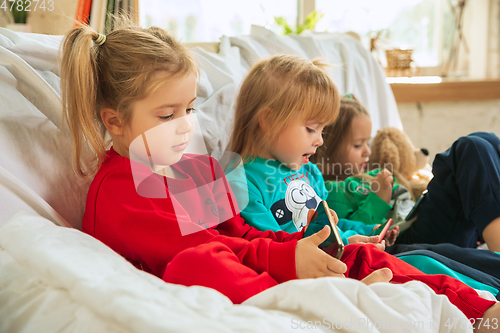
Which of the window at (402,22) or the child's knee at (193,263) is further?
the window at (402,22)

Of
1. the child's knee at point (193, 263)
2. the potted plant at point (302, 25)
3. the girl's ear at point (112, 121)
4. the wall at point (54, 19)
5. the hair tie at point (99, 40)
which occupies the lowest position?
the child's knee at point (193, 263)

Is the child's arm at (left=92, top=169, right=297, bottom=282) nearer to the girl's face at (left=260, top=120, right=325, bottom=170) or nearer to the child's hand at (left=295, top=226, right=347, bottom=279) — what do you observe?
the child's hand at (left=295, top=226, right=347, bottom=279)

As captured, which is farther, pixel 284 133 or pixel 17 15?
pixel 17 15

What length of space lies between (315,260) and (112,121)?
0.43m

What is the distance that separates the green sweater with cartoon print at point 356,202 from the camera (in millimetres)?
1084

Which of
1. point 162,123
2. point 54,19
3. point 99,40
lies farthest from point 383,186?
point 54,19

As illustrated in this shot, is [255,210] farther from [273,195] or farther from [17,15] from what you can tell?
[17,15]

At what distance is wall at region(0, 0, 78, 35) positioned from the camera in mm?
914

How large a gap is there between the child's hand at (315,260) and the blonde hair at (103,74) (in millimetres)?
368

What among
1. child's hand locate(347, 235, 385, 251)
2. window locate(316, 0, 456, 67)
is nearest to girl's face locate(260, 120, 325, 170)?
child's hand locate(347, 235, 385, 251)

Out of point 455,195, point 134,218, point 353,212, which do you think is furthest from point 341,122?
point 134,218

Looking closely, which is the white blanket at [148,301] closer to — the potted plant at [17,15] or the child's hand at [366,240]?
the child's hand at [366,240]

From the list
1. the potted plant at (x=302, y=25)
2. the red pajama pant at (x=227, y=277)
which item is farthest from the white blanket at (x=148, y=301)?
the potted plant at (x=302, y=25)

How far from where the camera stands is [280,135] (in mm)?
919
